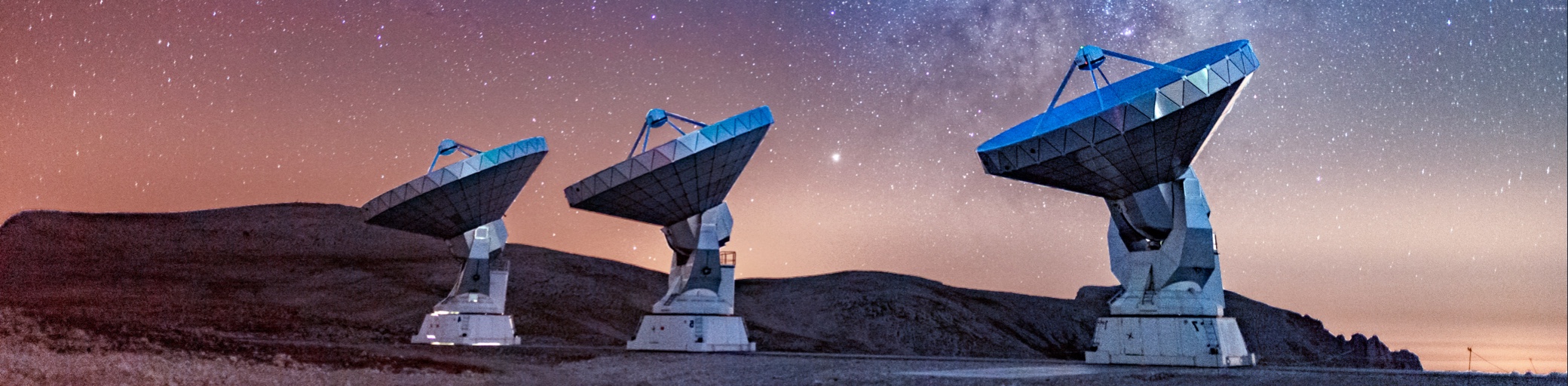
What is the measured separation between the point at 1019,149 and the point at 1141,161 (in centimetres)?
254

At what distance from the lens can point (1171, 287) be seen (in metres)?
23.8

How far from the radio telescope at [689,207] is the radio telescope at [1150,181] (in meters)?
7.98

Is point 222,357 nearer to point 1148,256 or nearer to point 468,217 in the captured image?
point 468,217

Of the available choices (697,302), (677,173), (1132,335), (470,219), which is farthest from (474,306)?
(1132,335)

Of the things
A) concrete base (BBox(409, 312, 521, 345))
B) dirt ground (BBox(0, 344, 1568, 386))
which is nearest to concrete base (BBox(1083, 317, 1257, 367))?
dirt ground (BBox(0, 344, 1568, 386))

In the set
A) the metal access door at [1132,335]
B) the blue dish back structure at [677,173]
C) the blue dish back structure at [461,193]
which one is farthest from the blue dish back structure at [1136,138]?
the blue dish back structure at [461,193]

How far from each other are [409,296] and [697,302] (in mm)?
36197

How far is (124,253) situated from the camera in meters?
72.3

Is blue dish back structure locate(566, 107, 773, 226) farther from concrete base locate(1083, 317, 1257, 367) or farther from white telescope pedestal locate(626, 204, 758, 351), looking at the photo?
concrete base locate(1083, 317, 1257, 367)

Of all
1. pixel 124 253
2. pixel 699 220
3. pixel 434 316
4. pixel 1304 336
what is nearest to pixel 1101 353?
pixel 699 220

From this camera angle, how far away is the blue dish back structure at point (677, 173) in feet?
92.4

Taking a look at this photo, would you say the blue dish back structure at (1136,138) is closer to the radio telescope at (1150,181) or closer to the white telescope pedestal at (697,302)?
the radio telescope at (1150,181)

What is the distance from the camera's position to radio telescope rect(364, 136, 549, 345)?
104 feet

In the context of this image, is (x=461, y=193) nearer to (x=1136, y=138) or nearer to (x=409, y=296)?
(x=1136, y=138)
